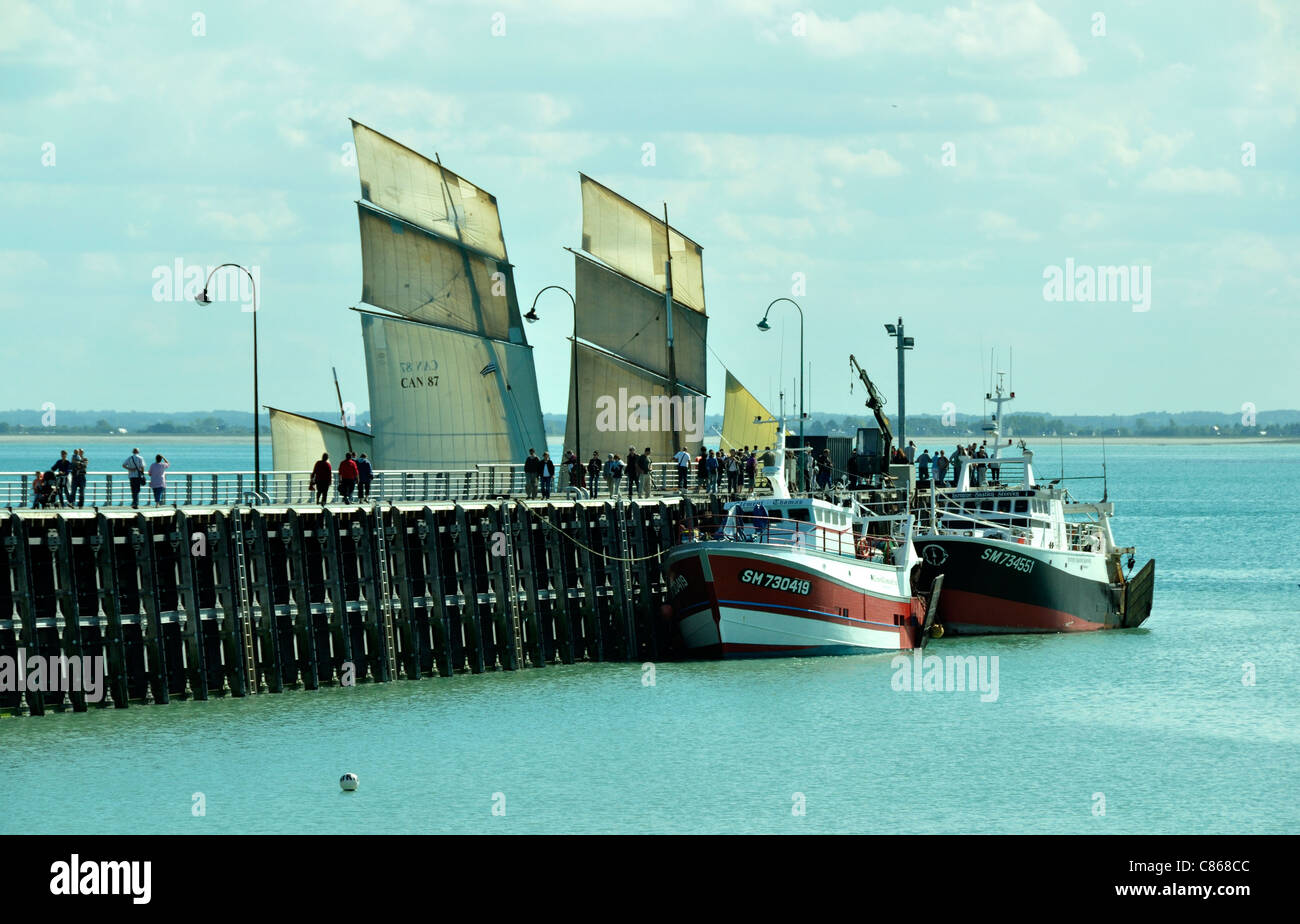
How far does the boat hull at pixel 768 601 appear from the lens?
4869 centimetres

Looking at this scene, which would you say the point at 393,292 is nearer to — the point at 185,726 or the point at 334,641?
the point at 334,641

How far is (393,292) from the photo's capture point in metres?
68.1

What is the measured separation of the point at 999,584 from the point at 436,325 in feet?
79.3

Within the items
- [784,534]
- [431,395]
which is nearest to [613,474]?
[784,534]

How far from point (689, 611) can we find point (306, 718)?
1283 centimetres

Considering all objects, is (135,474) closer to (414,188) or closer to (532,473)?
(532,473)

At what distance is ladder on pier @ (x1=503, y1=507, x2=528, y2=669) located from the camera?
49.0 metres

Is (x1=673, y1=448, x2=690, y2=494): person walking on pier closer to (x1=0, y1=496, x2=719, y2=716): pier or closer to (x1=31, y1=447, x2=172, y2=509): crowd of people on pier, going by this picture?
(x1=0, y1=496, x2=719, y2=716): pier

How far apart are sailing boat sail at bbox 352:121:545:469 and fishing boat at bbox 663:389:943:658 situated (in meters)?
17.6

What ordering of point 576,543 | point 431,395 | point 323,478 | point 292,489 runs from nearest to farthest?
point 323,478, point 292,489, point 576,543, point 431,395

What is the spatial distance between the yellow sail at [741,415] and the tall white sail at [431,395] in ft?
33.3

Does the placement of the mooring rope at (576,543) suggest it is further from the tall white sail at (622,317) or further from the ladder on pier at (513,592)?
the tall white sail at (622,317)

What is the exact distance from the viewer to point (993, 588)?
56.7 metres

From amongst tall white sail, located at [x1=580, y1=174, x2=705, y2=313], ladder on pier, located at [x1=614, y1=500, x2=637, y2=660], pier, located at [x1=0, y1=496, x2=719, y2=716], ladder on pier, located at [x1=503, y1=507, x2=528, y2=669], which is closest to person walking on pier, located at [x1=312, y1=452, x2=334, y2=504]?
pier, located at [x1=0, y1=496, x2=719, y2=716]
